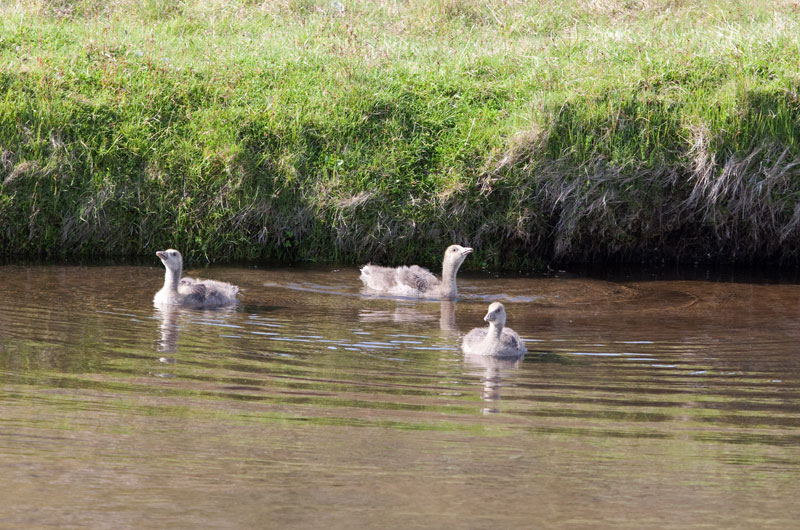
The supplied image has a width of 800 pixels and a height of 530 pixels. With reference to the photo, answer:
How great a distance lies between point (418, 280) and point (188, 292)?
2.42 meters

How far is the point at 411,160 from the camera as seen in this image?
13.5 meters

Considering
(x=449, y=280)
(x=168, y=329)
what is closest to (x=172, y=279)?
(x=168, y=329)

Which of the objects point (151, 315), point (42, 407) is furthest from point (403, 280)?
point (42, 407)

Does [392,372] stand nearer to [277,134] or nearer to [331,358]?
[331,358]

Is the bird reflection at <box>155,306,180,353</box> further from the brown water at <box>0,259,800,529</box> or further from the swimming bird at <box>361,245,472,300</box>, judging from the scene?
the swimming bird at <box>361,245,472,300</box>

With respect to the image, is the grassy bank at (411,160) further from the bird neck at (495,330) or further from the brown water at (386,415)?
the bird neck at (495,330)

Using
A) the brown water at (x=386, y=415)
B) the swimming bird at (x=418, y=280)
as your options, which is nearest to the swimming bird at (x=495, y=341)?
the brown water at (x=386, y=415)

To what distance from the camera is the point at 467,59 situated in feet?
50.6

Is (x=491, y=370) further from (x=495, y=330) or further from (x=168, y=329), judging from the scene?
(x=168, y=329)

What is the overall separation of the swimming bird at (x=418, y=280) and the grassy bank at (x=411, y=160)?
153cm

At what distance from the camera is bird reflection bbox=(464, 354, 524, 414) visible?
734cm

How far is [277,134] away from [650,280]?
481cm

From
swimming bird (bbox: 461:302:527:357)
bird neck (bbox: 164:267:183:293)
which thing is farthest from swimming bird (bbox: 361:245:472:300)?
swimming bird (bbox: 461:302:527:357)

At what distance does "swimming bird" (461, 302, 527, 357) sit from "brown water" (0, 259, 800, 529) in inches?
5.6
